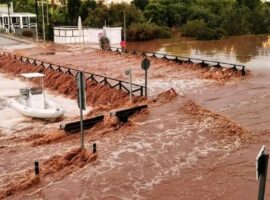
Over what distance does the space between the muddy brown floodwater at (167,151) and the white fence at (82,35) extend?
29235mm

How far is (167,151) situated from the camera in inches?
537

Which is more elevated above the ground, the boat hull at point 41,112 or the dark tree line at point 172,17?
the dark tree line at point 172,17

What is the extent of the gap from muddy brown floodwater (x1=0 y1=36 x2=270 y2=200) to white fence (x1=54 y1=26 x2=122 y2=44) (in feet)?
95.9

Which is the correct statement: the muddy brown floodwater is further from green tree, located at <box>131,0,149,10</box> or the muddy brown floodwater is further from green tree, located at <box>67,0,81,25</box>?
green tree, located at <box>131,0,149,10</box>

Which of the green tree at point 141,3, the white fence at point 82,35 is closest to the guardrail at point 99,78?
the white fence at point 82,35

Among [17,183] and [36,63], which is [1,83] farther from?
[17,183]

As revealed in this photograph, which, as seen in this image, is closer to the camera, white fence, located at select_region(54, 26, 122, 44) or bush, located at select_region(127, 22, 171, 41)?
white fence, located at select_region(54, 26, 122, 44)

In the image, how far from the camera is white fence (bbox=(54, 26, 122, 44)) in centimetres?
5150

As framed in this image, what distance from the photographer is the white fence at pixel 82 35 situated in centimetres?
5150

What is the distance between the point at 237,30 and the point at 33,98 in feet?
179

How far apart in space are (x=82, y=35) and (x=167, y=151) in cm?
4074

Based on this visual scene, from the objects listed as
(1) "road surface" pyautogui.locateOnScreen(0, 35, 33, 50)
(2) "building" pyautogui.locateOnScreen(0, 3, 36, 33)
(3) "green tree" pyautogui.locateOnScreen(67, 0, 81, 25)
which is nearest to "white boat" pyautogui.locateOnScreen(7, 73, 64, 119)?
(1) "road surface" pyautogui.locateOnScreen(0, 35, 33, 50)

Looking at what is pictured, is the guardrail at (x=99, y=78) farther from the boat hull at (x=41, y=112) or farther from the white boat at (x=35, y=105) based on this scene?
the boat hull at (x=41, y=112)

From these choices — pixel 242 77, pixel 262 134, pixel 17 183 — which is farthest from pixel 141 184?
pixel 242 77
